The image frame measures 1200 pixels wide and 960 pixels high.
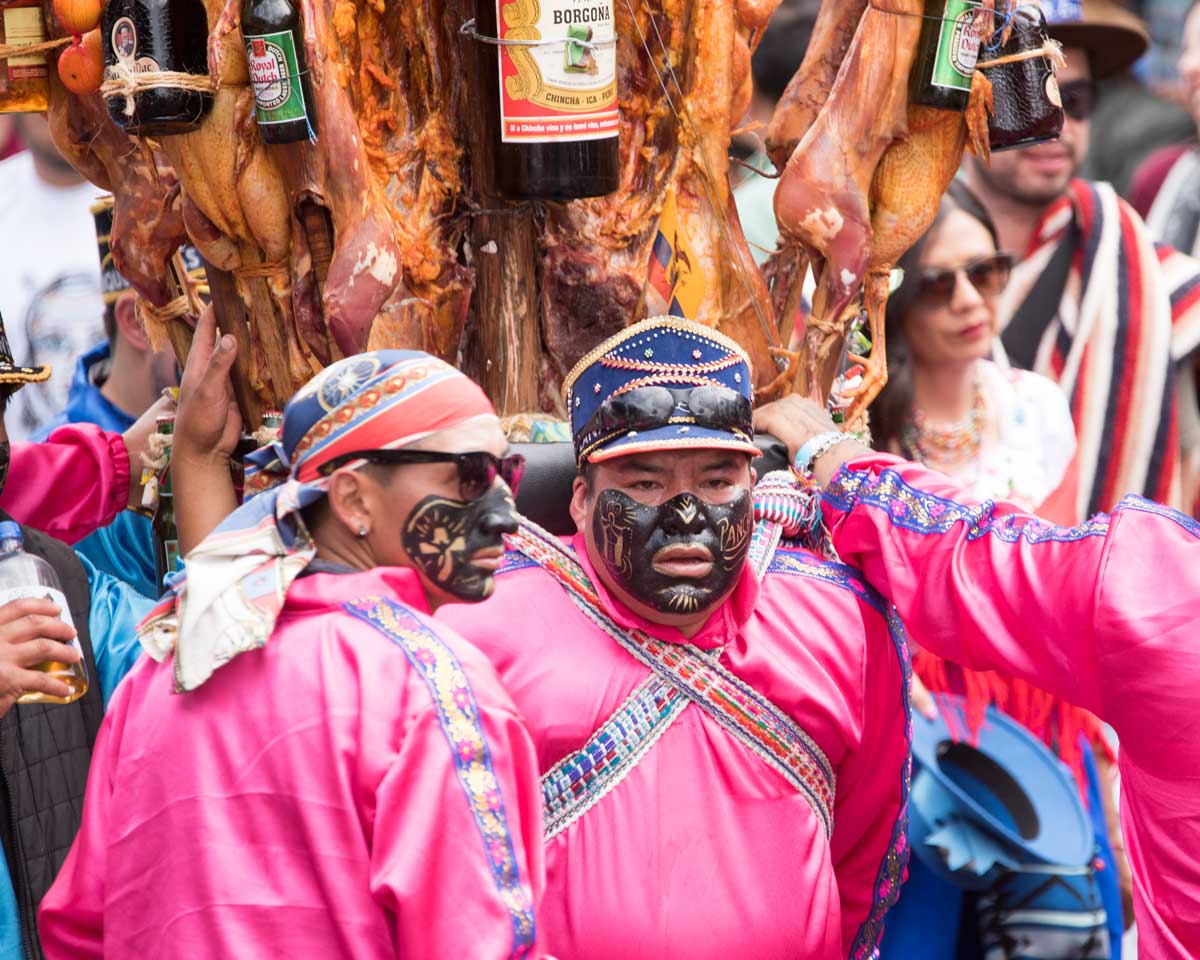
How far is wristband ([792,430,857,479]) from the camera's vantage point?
10.6 ft

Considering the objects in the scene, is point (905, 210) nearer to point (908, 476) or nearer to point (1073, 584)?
point (908, 476)

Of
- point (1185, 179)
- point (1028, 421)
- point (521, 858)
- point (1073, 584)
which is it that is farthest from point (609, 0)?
point (1185, 179)

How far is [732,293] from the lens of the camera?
3.49 m

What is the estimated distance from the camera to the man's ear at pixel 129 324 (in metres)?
4.54

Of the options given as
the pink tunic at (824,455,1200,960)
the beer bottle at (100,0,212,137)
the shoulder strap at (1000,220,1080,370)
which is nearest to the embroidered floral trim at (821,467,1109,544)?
the pink tunic at (824,455,1200,960)

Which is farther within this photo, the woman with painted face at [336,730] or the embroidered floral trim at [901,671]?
the embroidered floral trim at [901,671]

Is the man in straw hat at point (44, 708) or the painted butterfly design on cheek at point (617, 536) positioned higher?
the painted butterfly design on cheek at point (617, 536)

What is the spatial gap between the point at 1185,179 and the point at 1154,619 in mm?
3775

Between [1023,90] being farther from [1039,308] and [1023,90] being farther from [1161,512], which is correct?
[1039,308]

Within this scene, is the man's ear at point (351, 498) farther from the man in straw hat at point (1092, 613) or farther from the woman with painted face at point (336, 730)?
the man in straw hat at point (1092, 613)

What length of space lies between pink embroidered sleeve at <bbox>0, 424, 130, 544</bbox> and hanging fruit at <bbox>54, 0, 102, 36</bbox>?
909mm

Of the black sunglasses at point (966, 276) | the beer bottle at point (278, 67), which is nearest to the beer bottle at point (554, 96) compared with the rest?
the beer bottle at point (278, 67)

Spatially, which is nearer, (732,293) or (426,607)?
(426,607)

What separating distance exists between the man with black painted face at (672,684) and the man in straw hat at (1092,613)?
194 mm
